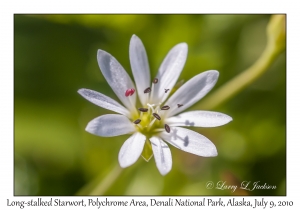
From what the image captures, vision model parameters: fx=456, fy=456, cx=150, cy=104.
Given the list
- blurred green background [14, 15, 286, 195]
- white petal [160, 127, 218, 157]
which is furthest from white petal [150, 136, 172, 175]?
blurred green background [14, 15, 286, 195]

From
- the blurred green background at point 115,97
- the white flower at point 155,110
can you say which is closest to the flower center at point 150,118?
the white flower at point 155,110

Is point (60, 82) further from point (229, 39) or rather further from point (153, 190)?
point (229, 39)

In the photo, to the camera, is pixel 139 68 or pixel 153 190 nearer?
pixel 139 68

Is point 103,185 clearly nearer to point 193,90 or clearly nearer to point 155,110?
point 155,110

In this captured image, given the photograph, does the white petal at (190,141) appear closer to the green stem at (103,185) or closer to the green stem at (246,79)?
the green stem at (103,185)
